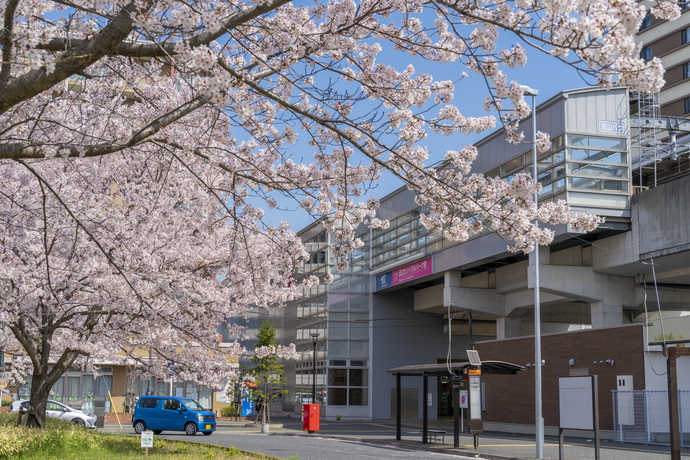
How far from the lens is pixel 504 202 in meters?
8.93

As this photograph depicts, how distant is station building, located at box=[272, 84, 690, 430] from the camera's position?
2894 centimetres

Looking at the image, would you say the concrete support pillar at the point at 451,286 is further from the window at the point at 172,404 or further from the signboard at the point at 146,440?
the signboard at the point at 146,440

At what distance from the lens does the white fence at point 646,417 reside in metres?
25.1

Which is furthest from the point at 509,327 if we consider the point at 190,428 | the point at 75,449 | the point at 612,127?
the point at 75,449

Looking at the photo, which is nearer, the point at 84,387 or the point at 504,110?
the point at 504,110

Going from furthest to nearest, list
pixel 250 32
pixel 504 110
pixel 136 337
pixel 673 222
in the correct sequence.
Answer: pixel 673 222 < pixel 136 337 < pixel 250 32 < pixel 504 110

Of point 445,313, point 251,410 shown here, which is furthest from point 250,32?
point 251,410

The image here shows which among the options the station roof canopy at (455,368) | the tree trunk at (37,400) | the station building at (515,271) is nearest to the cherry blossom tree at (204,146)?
the tree trunk at (37,400)

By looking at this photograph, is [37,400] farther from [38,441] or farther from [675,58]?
[675,58]

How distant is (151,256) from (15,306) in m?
2.78

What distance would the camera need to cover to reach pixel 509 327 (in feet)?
125

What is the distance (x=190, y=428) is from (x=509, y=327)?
652 inches

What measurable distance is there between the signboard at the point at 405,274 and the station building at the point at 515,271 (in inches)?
5.1

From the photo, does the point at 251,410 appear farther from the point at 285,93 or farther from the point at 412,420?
the point at 285,93
